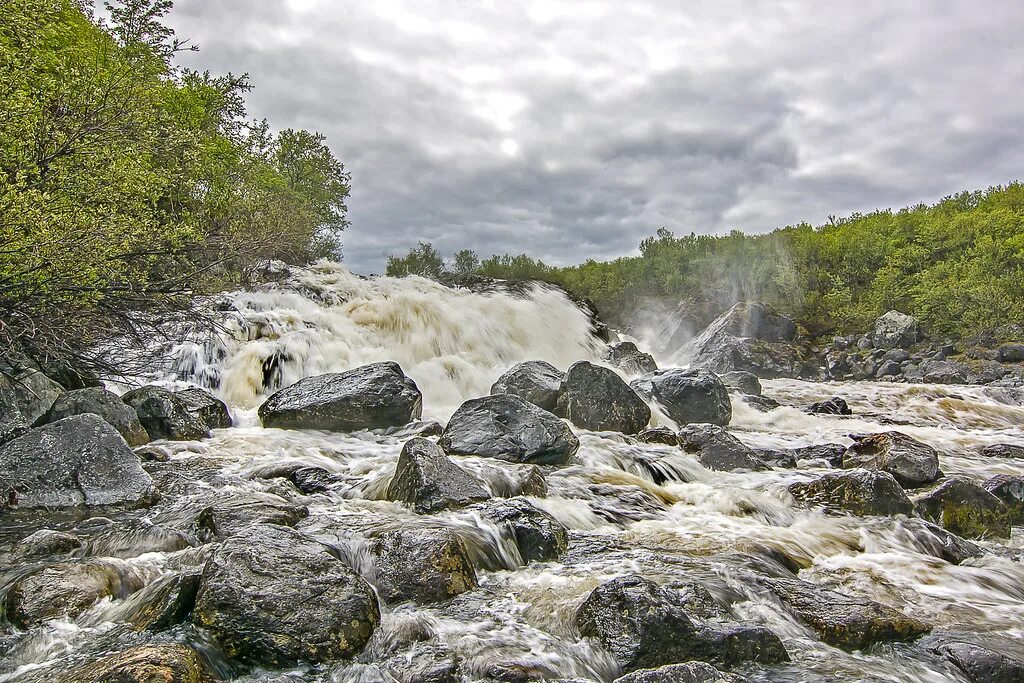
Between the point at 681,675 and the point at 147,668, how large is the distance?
310cm

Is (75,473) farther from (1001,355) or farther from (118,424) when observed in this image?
(1001,355)

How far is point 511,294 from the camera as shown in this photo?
27.2m

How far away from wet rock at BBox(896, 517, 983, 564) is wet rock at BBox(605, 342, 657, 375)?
52.8 ft

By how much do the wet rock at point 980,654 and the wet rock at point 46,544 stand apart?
754 centimetres

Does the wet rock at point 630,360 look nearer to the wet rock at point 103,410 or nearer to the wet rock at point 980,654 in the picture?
the wet rock at point 103,410

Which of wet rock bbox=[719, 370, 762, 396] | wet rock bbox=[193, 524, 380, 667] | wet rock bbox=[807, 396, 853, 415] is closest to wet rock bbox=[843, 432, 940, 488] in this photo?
wet rock bbox=[807, 396, 853, 415]

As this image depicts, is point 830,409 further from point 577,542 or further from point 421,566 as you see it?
point 421,566

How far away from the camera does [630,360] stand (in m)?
24.3

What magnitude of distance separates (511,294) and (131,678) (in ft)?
79.6

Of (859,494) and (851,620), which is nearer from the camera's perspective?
(851,620)

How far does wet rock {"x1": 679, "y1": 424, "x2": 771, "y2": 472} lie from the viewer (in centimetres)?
1042

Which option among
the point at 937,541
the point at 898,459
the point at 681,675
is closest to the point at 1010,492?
the point at 898,459

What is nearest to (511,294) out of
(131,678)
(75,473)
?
(75,473)

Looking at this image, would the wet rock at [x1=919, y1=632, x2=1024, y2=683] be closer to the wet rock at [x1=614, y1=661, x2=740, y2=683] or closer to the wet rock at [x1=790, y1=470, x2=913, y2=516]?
the wet rock at [x1=614, y1=661, x2=740, y2=683]
